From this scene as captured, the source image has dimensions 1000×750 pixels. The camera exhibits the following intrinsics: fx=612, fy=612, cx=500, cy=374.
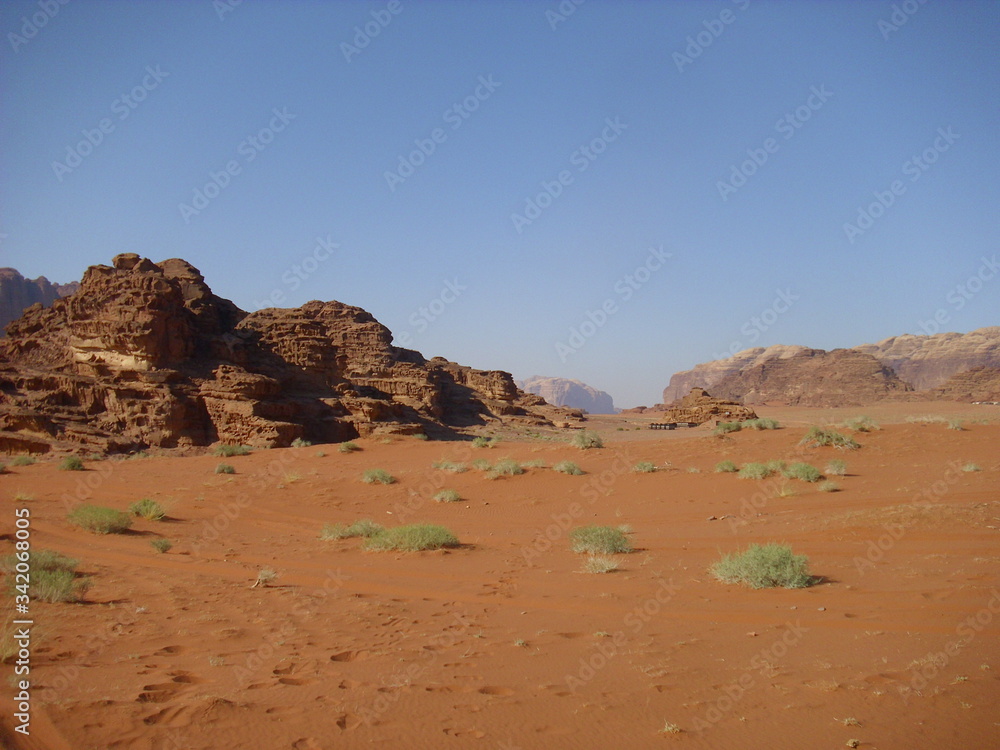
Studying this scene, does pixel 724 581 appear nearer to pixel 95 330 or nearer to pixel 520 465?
pixel 520 465

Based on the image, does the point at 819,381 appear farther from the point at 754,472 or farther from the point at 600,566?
the point at 600,566

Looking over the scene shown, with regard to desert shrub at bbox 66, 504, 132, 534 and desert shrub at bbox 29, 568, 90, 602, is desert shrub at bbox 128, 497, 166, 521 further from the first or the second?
desert shrub at bbox 29, 568, 90, 602

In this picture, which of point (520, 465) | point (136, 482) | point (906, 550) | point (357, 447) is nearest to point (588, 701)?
point (906, 550)

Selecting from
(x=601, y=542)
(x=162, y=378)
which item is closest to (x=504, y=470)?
(x=601, y=542)

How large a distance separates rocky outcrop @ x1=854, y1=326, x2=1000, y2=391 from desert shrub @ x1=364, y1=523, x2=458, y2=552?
Result: 123 meters

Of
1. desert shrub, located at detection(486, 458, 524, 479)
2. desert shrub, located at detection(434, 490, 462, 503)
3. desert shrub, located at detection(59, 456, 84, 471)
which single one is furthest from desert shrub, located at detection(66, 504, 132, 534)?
desert shrub, located at detection(59, 456, 84, 471)

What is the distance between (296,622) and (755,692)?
14.0 feet

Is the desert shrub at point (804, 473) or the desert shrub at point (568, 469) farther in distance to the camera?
the desert shrub at point (568, 469)

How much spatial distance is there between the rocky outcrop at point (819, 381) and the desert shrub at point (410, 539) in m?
86.6

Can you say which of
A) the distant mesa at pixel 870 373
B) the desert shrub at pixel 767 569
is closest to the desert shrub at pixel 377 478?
the desert shrub at pixel 767 569

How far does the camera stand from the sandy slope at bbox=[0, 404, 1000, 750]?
3768mm

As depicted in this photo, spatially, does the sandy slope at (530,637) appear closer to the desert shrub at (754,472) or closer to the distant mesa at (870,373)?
the desert shrub at (754,472)

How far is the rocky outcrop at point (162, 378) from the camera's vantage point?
1105 inches

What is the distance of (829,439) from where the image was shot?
2003cm
